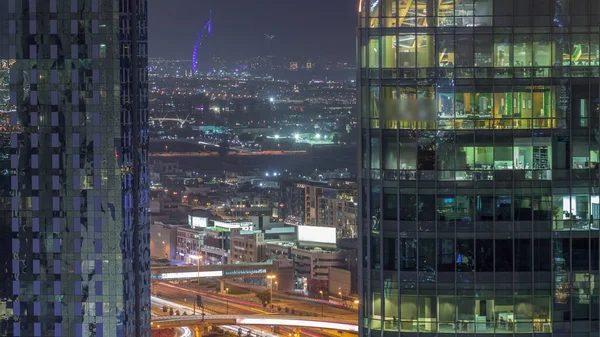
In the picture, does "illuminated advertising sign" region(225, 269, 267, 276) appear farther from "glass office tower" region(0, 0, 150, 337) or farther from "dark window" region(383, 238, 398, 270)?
"dark window" region(383, 238, 398, 270)

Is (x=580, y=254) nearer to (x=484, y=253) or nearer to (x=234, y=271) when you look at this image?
(x=484, y=253)

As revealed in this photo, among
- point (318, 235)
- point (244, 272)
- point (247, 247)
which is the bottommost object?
point (244, 272)

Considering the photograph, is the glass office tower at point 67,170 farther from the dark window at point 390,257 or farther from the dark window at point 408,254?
the dark window at point 408,254

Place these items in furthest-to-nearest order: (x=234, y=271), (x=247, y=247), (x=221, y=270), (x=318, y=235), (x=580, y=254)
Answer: (x=247, y=247) → (x=318, y=235) → (x=234, y=271) → (x=221, y=270) → (x=580, y=254)

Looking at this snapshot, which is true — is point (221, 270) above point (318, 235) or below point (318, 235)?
below

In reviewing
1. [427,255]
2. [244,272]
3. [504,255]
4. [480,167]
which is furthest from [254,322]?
[480,167]

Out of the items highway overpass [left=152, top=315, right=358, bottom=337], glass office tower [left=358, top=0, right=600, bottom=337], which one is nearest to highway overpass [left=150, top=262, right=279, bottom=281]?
highway overpass [left=152, top=315, right=358, bottom=337]
